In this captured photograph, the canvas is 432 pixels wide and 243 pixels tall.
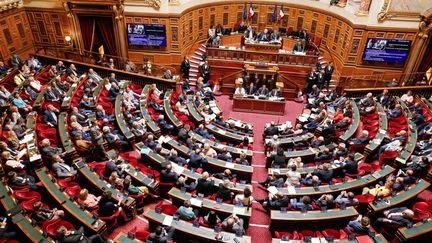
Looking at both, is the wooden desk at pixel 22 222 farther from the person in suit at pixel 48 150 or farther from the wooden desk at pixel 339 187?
the wooden desk at pixel 339 187

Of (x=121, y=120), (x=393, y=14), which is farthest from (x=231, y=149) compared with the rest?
(x=393, y=14)

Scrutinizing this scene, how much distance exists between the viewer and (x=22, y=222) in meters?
5.96

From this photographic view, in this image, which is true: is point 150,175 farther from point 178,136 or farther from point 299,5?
point 299,5

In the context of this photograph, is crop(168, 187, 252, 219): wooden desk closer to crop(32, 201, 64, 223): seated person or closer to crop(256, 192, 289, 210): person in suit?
crop(256, 192, 289, 210): person in suit

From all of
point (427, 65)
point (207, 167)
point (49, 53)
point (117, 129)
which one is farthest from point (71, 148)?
point (427, 65)

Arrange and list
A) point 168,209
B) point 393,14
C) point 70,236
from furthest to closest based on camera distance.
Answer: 1. point 393,14
2. point 168,209
3. point 70,236

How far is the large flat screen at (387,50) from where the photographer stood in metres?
13.7

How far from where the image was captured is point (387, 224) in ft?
22.2

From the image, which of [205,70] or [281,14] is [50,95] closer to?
[205,70]

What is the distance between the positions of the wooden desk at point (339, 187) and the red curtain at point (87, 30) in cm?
1170

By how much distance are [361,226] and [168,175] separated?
4435 millimetres

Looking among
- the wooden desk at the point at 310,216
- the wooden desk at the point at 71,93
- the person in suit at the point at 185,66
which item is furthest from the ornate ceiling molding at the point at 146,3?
the wooden desk at the point at 310,216

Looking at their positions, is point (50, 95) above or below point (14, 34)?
below

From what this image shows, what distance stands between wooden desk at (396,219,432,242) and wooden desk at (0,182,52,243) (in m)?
6.84
